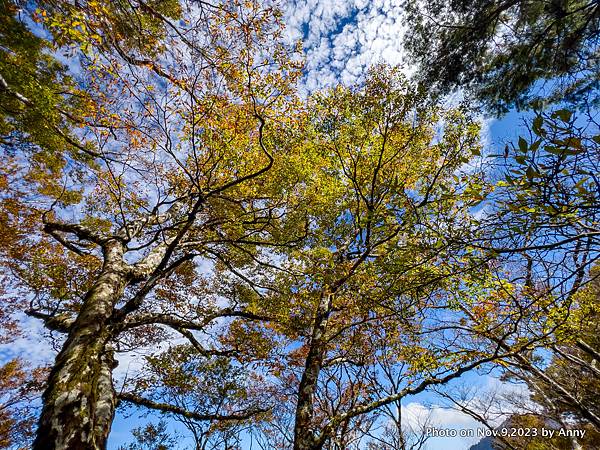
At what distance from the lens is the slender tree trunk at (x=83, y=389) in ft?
11.0

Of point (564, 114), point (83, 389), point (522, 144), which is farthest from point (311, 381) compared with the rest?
point (564, 114)

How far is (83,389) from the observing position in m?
3.79

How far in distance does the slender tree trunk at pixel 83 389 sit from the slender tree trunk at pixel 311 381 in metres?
3.34

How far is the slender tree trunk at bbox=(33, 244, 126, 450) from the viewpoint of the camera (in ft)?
11.0

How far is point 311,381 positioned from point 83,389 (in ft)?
13.6

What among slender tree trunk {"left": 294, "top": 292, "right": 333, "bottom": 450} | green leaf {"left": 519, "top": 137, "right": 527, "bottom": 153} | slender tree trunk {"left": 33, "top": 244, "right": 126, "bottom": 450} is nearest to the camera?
green leaf {"left": 519, "top": 137, "right": 527, "bottom": 153}

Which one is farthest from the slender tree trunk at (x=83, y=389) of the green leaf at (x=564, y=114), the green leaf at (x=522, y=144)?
the green leaf at (x=564, y=114)

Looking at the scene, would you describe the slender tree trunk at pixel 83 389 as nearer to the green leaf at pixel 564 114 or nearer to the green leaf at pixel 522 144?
the green leaf at pixel 522 144

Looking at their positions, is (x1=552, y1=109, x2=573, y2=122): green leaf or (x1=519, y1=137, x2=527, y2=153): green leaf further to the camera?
(x1=519, y1=137, x2=527, y2=153): green leaf

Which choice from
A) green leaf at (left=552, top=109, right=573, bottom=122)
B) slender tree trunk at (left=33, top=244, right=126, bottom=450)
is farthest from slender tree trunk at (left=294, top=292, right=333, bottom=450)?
green leaf at (left=552, top=109, right=573, bottom=122)

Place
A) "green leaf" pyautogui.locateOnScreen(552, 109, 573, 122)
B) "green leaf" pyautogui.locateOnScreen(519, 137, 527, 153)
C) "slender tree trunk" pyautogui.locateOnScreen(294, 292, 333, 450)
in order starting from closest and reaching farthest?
"green leaf" pyautogui.locateOnScreen(552, 109, 573, 122)
"green leaf" pyautogui.locateOnScreen(519, 137, 527, 153)
"slender tree trunk" pyautogui.locateOnScreen(294, 292, 333, 450)

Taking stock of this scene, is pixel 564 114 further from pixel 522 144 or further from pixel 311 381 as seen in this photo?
pixel 311 381

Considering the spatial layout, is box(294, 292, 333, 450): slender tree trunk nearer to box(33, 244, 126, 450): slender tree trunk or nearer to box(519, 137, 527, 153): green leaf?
box(33, 244, 126, 450): slender tree trunk

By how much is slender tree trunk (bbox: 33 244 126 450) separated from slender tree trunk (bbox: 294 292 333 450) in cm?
334
